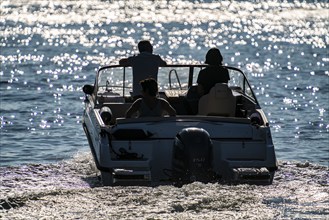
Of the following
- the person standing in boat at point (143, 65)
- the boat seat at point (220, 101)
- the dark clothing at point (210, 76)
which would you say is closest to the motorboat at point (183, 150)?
the boat seat at point (220, 101)

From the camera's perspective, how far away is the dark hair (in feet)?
50.7

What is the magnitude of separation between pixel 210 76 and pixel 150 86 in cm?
183

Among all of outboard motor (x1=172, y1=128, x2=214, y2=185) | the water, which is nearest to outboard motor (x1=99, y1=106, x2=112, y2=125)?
the water

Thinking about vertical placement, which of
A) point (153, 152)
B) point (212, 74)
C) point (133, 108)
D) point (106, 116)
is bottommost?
point (153, 152)

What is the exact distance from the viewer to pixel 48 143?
70.8 feet

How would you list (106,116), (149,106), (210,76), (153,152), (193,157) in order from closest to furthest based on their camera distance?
(193,157) < (153,152) < (149,106) < (106,116) < (210,76)

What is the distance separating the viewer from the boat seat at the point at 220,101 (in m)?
16.1

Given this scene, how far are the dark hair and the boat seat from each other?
3.41 feet

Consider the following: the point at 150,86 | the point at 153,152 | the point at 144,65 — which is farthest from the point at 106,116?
the point at 144,65

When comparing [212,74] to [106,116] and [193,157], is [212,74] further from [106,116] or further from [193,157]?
[193,157]

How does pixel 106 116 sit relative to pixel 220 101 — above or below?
below

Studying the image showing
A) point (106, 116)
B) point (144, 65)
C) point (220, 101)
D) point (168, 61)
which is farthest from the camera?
point (168, 61)

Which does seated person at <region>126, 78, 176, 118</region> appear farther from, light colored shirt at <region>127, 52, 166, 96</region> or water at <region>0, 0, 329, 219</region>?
light colored shirt at <region>127, 52, 166, 96</region>

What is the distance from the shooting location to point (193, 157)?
565 inches
